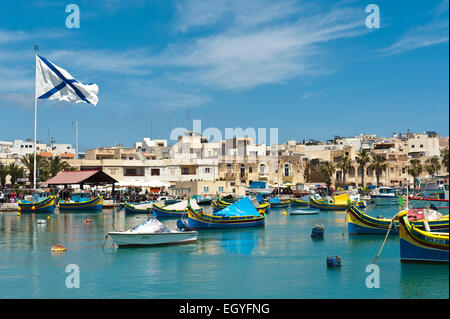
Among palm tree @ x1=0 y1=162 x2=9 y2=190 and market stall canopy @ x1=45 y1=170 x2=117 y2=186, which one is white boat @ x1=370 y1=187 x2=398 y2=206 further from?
palm tree @ x1=0 y1=162 x2=9 y2=190

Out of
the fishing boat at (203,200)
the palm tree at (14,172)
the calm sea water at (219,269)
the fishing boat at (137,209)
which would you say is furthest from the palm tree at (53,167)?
the calm sea water at (219,269)

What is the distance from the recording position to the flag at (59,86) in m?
44.3

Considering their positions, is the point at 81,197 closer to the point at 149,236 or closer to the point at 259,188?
the point at 259,188

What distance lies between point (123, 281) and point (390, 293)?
10.6 meters

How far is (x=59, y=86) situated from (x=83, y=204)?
867 inches

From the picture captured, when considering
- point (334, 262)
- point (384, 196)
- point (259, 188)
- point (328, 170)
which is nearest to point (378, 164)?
point (328, 170)

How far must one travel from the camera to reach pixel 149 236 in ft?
101

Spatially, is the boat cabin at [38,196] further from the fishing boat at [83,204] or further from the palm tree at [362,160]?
the palm tree at [362,160]

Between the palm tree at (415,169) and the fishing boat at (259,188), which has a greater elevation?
the palm tree at (415,169)

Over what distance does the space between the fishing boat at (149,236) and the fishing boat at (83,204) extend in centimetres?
3497

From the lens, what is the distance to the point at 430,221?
97.0 ft

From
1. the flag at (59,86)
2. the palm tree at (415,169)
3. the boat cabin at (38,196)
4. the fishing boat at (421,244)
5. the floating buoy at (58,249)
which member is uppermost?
the flag at (59,86)
